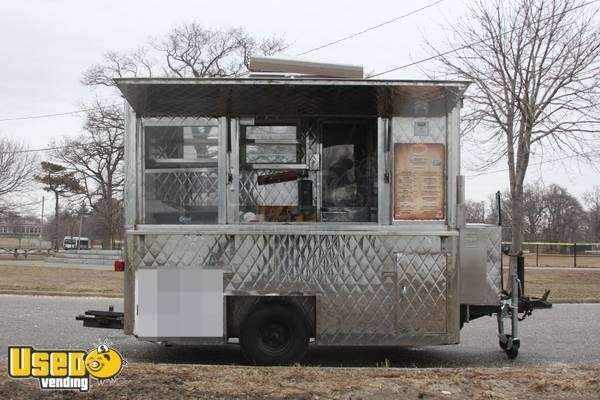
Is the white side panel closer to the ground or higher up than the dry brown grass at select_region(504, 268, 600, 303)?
higher up

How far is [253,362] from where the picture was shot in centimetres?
645

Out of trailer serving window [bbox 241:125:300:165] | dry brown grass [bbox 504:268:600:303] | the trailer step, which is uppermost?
trailer serving window [bbox 241:125:300:165]

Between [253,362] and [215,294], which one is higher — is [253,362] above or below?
below

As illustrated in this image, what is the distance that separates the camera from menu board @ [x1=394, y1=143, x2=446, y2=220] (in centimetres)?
653

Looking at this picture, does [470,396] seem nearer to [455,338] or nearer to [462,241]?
[455,338]

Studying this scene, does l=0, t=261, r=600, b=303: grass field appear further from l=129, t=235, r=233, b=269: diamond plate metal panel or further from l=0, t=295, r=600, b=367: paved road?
l=129, t=235, r=233, b=269: diamond plate metal panel

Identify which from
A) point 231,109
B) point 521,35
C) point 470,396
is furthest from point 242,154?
point 521,35

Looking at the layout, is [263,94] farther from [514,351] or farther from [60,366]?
[514,351]

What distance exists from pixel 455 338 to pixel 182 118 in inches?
141

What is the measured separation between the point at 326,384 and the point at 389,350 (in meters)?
3.05

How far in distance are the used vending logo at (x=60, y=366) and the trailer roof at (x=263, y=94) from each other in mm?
2682

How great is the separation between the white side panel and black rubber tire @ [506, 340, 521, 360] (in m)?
3.33

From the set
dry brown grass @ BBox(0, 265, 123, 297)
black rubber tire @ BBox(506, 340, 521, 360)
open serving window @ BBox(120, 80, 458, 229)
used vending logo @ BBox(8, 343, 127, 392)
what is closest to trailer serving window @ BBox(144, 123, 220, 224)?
open serving window @ BBox(120, 80, 458, 229)

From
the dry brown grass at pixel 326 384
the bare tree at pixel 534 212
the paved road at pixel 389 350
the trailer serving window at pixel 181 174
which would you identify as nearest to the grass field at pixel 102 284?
the paved road at pixel 389 350
